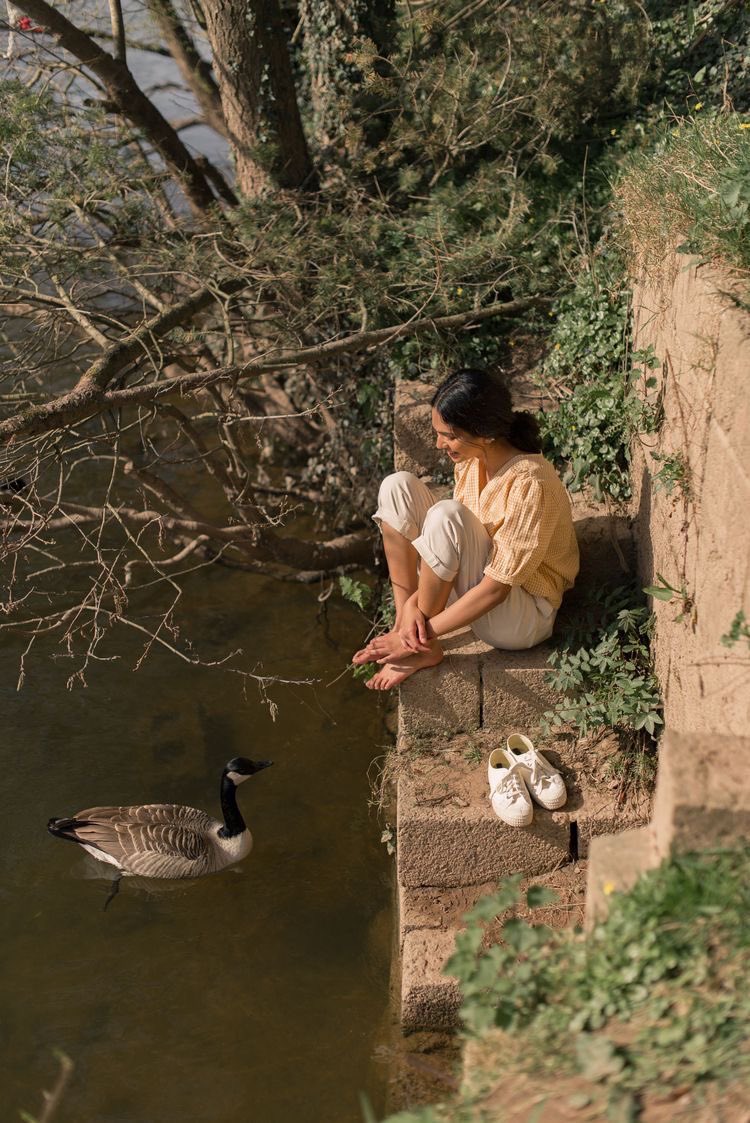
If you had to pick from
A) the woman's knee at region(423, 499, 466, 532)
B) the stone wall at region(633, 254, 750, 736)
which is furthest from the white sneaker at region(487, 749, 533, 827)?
the woman's knee at region(423, 499, 466, 532)

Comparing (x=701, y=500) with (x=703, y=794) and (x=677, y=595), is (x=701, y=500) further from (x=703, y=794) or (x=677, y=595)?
(x=703, y=794)

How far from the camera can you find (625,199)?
16.9 feet

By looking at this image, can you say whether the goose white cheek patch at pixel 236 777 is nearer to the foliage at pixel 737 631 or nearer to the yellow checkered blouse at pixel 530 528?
the yellow checkered blouse at pixel 530 528

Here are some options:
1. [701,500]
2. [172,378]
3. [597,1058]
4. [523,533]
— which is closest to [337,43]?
[172,378]

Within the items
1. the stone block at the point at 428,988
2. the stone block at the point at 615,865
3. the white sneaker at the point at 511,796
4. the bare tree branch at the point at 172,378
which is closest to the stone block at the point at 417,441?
the bare tree branch at the point at 172,378

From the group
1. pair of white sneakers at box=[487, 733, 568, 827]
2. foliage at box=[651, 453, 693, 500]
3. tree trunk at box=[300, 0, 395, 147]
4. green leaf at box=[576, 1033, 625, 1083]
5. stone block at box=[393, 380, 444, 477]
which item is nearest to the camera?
green leaf at box=[576, 1033, 625, 1083]

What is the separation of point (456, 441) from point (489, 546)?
47 centimetres

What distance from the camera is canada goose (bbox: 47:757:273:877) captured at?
4789 mm

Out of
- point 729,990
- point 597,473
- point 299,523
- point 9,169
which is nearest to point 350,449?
Answer: point 299,523

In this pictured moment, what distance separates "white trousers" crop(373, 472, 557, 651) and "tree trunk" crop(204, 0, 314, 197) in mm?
3482

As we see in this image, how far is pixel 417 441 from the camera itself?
229 inches

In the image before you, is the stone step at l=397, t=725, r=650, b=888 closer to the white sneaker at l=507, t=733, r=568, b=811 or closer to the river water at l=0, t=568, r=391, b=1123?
the white sneaker at l=507, t=733, r=568, b=811

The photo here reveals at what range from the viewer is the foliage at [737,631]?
9.43 feet

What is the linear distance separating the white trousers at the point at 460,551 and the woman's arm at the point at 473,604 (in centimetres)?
10
